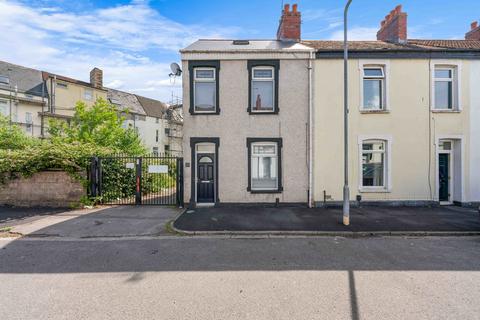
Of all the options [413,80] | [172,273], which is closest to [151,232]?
[172,273]

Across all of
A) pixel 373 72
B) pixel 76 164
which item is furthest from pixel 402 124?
pixel 76 164

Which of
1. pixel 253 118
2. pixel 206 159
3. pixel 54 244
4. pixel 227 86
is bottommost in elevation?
pixel 54 244

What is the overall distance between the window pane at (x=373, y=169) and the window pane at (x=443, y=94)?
12.1 feet

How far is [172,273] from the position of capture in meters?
4.99

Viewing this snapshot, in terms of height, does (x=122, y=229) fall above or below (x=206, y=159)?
below

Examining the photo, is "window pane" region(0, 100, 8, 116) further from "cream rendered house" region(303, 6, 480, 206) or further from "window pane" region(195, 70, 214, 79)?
"cream rendered house" region(303, 6, 480, 206)

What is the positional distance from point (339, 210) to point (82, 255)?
9281 millimetres

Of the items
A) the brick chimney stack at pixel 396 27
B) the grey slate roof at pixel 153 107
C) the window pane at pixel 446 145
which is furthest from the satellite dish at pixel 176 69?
the grey slate roof at pixel 153 107

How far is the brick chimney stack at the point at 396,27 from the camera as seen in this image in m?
12.8

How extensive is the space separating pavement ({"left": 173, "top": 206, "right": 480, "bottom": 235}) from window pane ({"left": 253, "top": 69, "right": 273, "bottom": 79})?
6142 millimetres

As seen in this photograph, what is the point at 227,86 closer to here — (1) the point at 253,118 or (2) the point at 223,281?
(1) the point at 253,118

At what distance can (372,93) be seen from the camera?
11.5 m

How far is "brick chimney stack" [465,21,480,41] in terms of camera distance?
14.5m

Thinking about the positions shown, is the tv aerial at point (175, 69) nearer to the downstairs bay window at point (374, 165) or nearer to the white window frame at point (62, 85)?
the downstairs bay window at point (374, 165)
